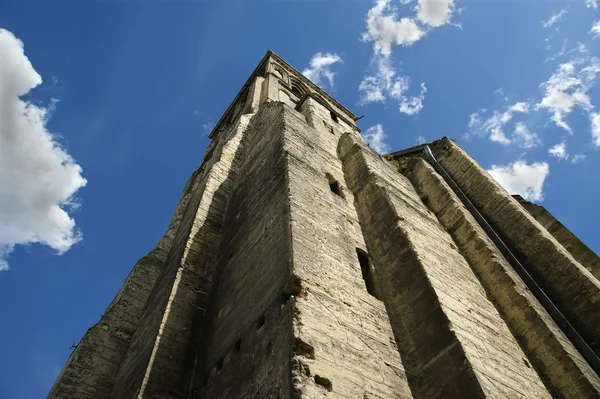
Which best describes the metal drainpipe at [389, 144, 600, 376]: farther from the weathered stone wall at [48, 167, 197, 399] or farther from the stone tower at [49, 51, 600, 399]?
the weathered stone wall at [48, 167, 197, 399]

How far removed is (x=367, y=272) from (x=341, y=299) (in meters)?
1.64

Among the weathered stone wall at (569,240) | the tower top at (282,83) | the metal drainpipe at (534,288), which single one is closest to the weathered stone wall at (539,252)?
the metal drainpipe at (534,288)

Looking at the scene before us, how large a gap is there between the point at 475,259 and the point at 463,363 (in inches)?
154

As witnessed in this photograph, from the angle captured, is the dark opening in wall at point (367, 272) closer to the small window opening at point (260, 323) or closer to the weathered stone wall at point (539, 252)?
the small window opening at point (260, 323)

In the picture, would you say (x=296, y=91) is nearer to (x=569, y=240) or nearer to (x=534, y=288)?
(x=569, y=240)

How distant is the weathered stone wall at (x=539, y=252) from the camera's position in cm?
704

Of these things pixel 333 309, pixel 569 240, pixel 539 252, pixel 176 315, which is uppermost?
pixel 569 240

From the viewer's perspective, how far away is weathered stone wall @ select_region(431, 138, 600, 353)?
7.04 m

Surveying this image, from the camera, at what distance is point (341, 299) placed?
5.36 metres

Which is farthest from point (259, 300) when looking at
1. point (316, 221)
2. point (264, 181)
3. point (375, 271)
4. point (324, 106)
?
point (324, 106)

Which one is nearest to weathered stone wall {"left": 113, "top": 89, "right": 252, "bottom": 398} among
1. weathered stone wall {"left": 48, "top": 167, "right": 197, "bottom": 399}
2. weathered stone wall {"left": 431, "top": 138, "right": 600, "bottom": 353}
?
weathered stone wall {"left": 48, "top": 167, "right": 197, "bottom": 399}

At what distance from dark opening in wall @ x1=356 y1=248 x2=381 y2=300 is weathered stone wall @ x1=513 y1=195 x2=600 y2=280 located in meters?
5.64

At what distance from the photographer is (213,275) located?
7.77m

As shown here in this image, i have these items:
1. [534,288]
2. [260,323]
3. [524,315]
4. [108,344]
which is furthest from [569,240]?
[108,344]
